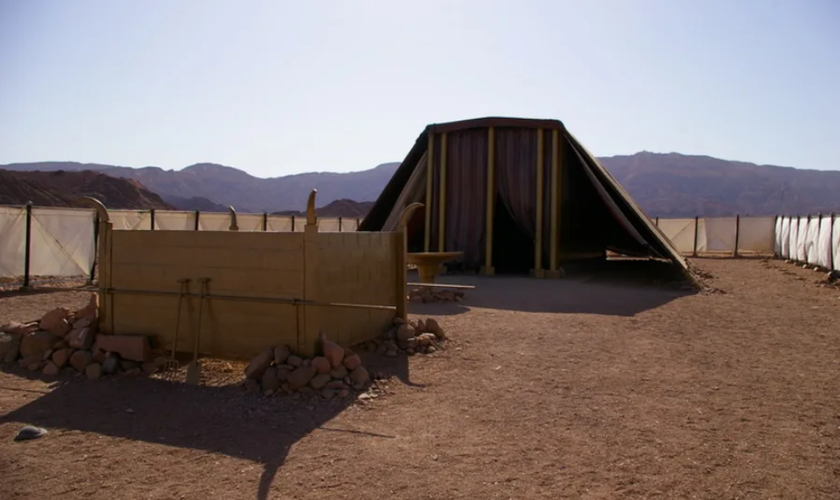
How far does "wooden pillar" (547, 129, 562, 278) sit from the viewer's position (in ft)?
48.5

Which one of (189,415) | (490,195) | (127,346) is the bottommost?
(189,415)

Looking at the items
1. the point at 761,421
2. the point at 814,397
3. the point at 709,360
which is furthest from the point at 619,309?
the point at 761,421

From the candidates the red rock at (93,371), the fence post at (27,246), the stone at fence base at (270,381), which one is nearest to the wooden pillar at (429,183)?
the fence post at (27,246)

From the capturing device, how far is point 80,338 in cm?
671

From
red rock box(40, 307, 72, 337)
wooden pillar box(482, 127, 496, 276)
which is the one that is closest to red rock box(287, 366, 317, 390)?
red rock box(40, 307, 72, 337)

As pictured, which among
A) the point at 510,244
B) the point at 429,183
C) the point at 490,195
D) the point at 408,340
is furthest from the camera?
the point at 510,244

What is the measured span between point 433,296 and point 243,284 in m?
5.17

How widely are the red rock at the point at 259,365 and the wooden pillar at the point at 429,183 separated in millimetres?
10112

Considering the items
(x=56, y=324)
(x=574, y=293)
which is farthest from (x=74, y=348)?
(x=574, y=293)

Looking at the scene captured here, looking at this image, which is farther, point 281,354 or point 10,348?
point 10,348

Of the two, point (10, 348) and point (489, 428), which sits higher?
point (10, 348)

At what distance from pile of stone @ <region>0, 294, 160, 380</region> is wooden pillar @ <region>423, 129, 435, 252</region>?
9696 mm

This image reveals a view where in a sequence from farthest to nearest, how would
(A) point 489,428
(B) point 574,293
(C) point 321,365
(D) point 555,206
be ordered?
(D) point 555,206 < (B) point 574,293 < (C) point 321,365 < (A) point 489,428

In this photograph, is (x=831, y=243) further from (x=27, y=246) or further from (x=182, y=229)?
(x=27, y=246)
